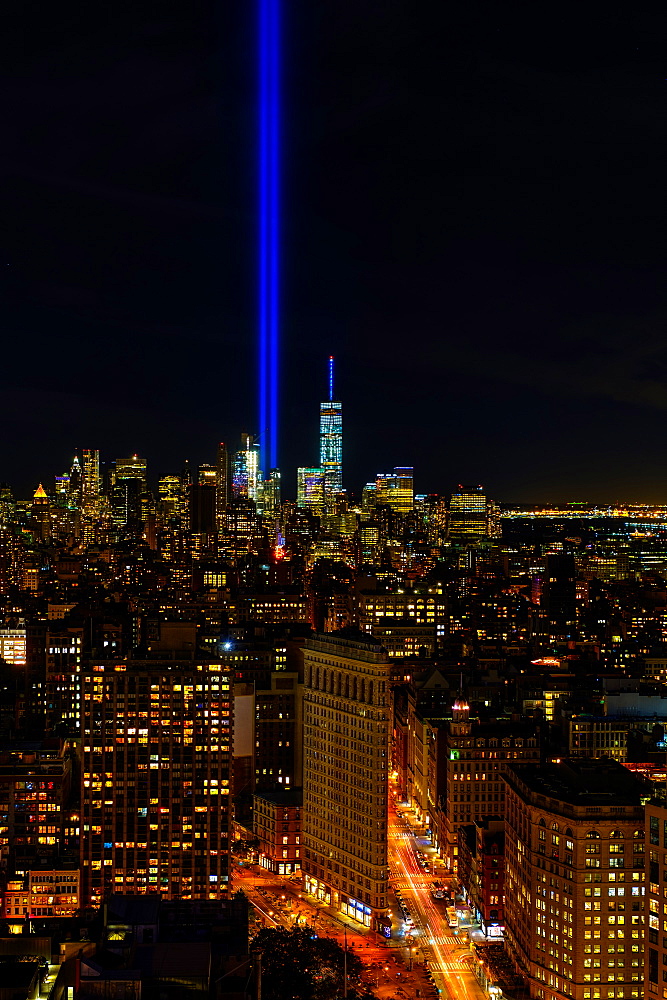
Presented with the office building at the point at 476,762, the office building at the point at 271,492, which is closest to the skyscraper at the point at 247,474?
the office building at the point at 271,492

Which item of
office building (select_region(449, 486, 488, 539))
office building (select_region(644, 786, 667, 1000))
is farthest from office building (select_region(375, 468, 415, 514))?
office building (select_region(644, 786, 667, 1000))

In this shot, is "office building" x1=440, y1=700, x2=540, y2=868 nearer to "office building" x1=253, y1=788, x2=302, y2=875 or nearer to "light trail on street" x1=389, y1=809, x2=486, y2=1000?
"light trail on street" x1=389, y1=809, x2=486, y2=1000

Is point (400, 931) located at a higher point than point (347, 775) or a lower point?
lower

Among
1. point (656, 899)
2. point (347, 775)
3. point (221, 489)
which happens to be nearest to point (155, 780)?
point (347, 775)

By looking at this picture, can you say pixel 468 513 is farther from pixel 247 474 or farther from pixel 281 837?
pixel 281 837

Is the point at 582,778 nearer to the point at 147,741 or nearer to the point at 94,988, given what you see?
the point at 147,741

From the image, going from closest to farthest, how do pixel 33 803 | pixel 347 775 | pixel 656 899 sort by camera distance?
pixel 656 899
pixel 347 775
pixel 33 803

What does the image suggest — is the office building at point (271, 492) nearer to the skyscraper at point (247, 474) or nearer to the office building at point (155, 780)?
the skyscraper at point (247, 474)
